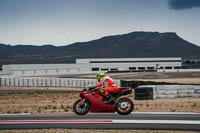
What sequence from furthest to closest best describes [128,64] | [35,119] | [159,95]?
[128,64] < [159,95] < [35,119]

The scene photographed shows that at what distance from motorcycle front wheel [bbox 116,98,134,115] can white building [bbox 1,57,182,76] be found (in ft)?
303

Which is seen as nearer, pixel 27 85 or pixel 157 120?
pixel 157 120


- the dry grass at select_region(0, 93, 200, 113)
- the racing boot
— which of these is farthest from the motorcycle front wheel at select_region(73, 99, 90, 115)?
the dry grass at select_region(0, 93, 200, 113)

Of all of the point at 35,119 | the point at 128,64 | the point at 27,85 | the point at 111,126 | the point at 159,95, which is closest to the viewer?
the point at 111,126

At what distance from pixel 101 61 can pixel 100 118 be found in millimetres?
120758

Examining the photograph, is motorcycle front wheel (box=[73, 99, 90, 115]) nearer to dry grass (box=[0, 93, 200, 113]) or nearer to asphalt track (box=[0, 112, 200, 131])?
asphalt track (box=[0, 112, 200, 131])

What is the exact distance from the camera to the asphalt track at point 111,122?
10.5 m

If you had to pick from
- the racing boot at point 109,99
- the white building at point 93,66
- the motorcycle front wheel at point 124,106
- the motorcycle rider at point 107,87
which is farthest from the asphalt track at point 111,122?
the white building at point 93,66

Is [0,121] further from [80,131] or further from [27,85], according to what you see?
[27,85]

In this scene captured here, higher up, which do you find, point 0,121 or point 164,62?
point 164,62

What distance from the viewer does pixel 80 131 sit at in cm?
986

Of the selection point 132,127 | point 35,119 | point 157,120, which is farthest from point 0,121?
point 157,120

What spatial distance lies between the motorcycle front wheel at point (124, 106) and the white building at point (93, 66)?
92.3m

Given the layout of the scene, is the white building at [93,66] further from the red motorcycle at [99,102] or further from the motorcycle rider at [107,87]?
the motorcycle rider at [107,87]
